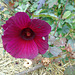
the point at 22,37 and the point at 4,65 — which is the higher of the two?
the point at 22,37

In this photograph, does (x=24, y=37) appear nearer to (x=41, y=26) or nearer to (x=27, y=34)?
(x=27, y=34)

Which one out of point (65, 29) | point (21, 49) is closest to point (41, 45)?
point (21, 49)

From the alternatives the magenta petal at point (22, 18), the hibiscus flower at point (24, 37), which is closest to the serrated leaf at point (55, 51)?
the hibiscus flower at point (24, 37)

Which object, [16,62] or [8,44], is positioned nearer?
[8,44]

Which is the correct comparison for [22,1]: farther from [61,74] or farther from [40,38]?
[61,74]

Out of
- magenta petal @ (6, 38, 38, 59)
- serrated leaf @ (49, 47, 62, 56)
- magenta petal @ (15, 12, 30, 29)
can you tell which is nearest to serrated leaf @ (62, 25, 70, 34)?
serrated leaf @ (49, 47, 62, 56)

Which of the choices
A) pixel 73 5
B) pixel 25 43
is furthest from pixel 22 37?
pixel 73 5
